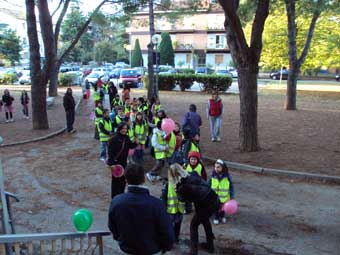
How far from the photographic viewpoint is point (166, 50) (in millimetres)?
63875

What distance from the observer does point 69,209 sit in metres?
7.33

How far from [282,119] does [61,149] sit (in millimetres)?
9798

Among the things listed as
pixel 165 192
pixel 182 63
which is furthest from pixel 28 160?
pixel 182 63

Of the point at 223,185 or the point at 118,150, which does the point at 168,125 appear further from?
the point at 223,185

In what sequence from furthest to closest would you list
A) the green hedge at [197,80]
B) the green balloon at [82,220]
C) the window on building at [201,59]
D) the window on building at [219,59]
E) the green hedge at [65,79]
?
the window on building at [201,59]
the window on building at [219,59]
the green hedge at [65,79]
the green hedge at [197,80]
the green balloon at [82,220]

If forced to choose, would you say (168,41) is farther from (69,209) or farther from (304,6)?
(69,209)

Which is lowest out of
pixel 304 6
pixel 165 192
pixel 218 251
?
pixel 218 251

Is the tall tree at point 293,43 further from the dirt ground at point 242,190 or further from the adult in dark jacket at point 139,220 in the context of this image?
the adult in dark jacket at point 139,220

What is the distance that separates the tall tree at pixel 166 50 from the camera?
63.1 m

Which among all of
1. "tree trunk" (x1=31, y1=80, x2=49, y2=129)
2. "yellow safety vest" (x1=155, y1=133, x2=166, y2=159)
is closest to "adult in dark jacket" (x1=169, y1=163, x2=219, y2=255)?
"yellow safety vest" (x1=155, y1=133, x2=166, y2=159)

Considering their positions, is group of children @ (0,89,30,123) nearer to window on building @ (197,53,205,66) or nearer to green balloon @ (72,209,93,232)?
green balloon @ (72,209,93,232)

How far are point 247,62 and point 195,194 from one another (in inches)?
247

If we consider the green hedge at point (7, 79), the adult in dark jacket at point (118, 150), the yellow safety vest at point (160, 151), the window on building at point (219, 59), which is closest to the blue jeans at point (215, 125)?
the yellow safety vest at point (160, 151)

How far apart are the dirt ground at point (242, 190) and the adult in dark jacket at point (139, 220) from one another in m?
2.14
